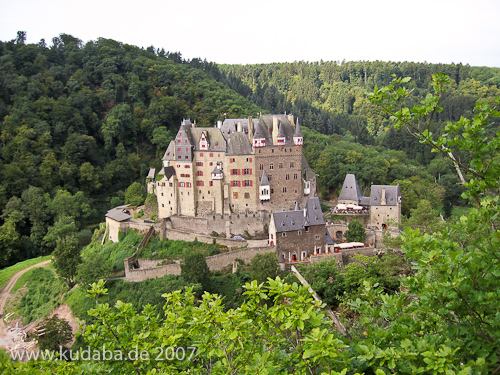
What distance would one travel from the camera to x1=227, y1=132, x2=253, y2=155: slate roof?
Result: 44.3 meters

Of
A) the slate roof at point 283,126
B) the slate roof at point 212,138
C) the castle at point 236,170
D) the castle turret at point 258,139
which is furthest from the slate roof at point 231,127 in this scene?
the castle turret at point 258,139

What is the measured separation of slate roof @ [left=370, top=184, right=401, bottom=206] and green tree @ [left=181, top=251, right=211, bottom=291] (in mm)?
19250

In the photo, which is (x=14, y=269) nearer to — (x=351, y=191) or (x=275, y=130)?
(x=275, y=130)

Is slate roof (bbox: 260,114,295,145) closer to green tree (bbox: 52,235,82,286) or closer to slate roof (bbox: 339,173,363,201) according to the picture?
slate roof (bbox: 339,173,363,201)

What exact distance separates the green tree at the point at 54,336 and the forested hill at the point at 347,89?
66.2 metres

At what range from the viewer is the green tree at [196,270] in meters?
35.8

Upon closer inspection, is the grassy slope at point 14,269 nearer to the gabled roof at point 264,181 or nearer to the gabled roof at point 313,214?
the gabled roof at point 264,181

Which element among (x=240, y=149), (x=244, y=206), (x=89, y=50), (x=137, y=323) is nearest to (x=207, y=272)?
(x=244, y=206)

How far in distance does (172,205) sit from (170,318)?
1424 inches

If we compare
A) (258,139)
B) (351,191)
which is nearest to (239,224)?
(258,139)

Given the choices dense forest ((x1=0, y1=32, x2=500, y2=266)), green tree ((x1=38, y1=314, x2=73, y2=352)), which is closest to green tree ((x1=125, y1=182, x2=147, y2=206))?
dense forest ((x1=0, y1=32, x2=500, y2=266))

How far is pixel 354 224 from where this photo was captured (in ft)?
137

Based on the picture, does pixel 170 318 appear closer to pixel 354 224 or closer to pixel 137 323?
pixel 137 323

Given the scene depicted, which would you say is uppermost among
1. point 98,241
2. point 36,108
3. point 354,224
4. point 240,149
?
point 36,108
